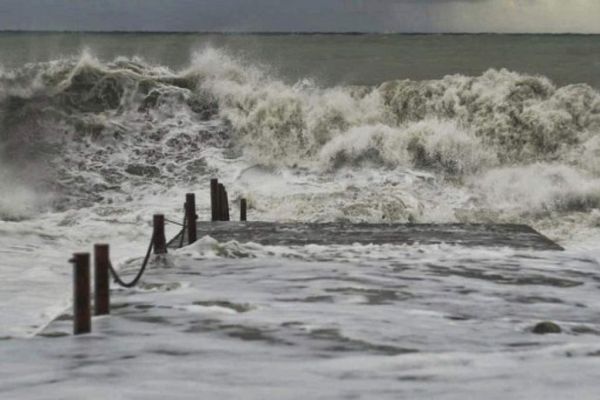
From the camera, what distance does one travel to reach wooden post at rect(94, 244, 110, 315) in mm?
6730

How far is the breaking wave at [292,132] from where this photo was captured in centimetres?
2205

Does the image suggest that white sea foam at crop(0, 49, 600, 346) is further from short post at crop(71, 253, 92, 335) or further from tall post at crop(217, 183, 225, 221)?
short post at crop(71, 253, 92, 335)

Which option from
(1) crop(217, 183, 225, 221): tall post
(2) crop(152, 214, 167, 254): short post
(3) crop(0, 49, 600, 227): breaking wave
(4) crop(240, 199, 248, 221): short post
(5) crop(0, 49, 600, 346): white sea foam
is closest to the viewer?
(2) crop(152, 214, 167, 254): short post

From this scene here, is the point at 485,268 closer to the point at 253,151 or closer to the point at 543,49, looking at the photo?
the point at 253,151

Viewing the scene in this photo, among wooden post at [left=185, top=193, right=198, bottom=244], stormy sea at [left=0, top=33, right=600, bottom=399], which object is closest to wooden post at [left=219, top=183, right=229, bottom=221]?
stormy sea at [left=0, top=33, right=600, bottom=399]

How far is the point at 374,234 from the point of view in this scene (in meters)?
12.2

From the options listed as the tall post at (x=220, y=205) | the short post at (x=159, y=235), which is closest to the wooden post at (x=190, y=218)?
the short post at (x=159, y=235)

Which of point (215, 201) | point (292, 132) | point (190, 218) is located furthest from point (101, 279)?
point (292, 132)

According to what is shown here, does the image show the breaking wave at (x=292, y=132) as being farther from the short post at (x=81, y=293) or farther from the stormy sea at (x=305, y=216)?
the short post at (x=81, y=293)

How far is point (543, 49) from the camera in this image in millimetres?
49719

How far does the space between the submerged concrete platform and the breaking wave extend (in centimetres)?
583

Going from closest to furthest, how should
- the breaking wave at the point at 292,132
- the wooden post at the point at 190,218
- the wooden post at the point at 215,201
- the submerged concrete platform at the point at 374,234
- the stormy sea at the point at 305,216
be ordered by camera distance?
the stormy sea at the point at 305,216, the wooden post at the point at 190,218, the submerged concrete platform at the point at 374,234, the wooden post at the point at 215,201, the breaking wave at the point at 292,132

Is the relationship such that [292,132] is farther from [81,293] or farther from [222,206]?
[81,293]

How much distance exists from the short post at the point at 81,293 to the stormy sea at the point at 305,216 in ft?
0.32
